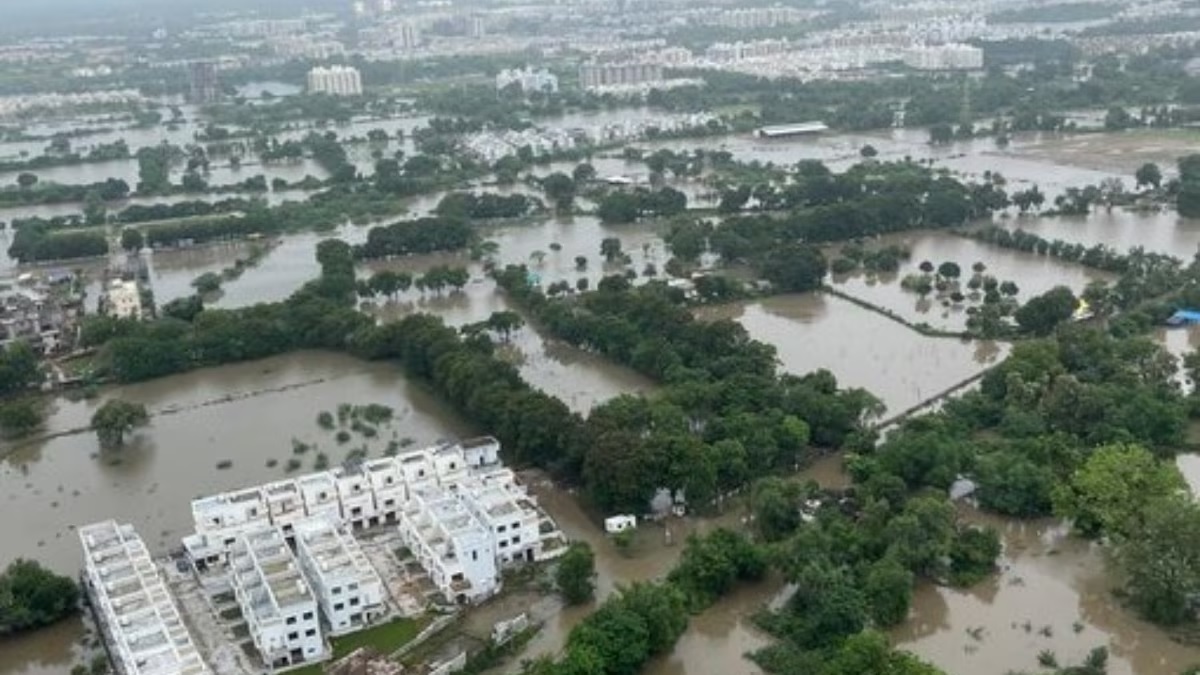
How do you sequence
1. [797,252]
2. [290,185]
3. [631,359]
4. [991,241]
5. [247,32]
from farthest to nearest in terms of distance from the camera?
1. [247,32]
2. [290,185]
3. [991,241]
4. [797,252]
5. [631,359]

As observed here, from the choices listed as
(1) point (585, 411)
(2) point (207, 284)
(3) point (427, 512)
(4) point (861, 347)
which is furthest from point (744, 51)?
(3) point (427, 512)

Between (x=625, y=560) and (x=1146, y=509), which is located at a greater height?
(x=1146, y=509)

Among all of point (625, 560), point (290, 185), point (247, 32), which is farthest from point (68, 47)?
point (625, 560)

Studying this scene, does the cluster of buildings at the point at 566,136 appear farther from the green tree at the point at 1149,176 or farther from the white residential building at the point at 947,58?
the green tree at the point at 1149,176

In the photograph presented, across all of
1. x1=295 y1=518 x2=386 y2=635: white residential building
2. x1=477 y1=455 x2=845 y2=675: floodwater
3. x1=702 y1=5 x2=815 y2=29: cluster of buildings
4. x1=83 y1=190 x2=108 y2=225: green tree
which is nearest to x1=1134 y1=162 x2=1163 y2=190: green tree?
x1=477 y1=455 x2=845 y2=675: floodwater

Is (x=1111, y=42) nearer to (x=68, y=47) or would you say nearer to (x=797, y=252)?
(x=797, y=252)

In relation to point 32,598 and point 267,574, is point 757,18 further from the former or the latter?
point 32,598

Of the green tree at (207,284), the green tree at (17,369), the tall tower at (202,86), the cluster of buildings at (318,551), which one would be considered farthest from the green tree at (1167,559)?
the tall tower at (202,86)
